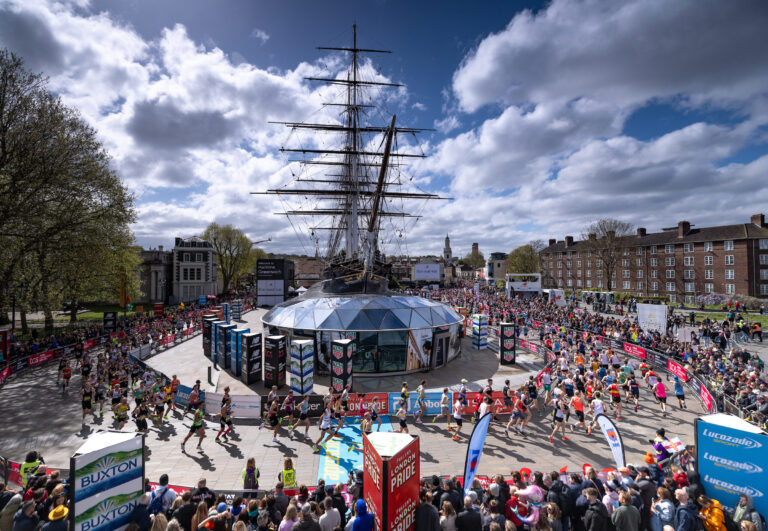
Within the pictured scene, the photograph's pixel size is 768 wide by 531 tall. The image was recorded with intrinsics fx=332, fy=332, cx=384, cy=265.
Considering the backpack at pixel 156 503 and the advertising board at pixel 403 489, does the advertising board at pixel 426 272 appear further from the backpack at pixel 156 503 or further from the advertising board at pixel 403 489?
the backpack at pixel 156 503

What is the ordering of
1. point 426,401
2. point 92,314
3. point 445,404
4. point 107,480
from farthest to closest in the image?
point 92,314, point 426,401, point 445,404, point 107,480

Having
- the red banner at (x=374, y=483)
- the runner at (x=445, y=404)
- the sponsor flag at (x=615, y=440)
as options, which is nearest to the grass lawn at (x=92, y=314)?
the runner at (x=445, y=404)

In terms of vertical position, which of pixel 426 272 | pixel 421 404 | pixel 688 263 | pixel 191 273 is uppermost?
pixel 688 263

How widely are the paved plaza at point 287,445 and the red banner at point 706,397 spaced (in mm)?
365

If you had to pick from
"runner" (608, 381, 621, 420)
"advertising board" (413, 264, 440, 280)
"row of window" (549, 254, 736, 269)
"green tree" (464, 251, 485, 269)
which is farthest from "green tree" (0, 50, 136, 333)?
"green tree" (464, 251, 485, 269)

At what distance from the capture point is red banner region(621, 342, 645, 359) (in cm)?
2040

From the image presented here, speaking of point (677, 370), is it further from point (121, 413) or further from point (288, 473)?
point (121, 413)

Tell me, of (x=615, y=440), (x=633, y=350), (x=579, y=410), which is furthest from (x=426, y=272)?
(x=615, y=440)

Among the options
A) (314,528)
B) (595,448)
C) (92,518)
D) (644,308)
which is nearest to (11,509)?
(92,518)

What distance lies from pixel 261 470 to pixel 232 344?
10.3 meters

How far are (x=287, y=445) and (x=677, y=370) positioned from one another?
18763 mm

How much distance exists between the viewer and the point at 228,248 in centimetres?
6488

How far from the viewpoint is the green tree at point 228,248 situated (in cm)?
A: 6356

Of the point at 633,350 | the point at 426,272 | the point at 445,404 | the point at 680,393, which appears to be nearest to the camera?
the point at 445,404
